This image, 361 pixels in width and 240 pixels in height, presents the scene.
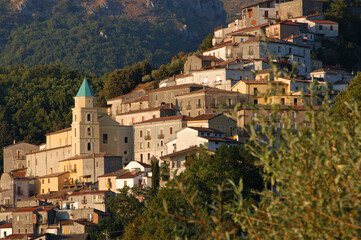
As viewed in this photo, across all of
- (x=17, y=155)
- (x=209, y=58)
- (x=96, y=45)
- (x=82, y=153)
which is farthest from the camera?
(x=96, y=45)

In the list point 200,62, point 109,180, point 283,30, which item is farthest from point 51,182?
point 283,30

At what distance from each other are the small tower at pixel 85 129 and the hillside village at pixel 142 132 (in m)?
0.09

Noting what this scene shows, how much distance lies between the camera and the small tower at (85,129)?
74.2 m

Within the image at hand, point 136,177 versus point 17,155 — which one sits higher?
point 17,155

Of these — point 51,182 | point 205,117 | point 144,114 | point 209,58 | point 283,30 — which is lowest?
point 51,182

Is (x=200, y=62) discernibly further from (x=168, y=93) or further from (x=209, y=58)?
(x=168, y=93)

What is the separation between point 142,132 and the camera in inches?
2889

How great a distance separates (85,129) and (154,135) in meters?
6.94

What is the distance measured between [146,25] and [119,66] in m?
29.9

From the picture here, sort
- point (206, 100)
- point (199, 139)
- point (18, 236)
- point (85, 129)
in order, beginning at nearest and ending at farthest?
point (18, 236) → point (199, 139) → point (206, 100) → point (85, 129)

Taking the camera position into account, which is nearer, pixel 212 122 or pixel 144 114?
pixel 212 122

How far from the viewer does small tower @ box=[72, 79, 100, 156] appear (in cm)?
7425

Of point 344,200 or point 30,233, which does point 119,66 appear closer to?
point 30,233

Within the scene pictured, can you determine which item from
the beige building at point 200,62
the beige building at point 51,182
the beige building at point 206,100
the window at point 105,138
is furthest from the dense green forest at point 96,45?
the beige building at point 206,100
